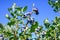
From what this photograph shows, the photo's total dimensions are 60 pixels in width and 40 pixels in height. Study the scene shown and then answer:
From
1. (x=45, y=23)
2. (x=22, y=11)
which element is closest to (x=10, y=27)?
(x=22, y=11)

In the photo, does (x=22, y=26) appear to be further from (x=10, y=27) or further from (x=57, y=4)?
(x=57, y=4)

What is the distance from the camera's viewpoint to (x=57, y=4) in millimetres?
2984

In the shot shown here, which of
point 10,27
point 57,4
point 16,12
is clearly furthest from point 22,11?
point 57,4

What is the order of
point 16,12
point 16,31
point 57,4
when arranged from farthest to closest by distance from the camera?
point 57,4
point 16,12
point 16,31

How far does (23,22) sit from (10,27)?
6.9 inches

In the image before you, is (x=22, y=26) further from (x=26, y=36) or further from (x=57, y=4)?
(x=57, y=4)

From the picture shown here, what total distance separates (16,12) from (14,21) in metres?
0.11

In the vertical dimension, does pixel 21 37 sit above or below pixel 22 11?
below

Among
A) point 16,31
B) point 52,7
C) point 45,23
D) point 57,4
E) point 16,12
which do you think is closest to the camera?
point 16,31

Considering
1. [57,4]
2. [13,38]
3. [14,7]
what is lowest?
[13,38]

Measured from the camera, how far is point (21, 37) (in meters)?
1.16

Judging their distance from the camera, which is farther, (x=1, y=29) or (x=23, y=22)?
(x=23, y=22)

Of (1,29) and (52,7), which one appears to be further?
(52,7)

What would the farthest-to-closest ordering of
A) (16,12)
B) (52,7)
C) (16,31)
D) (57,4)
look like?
(52,7)
(57,4)
(16,12)
(16,31)
